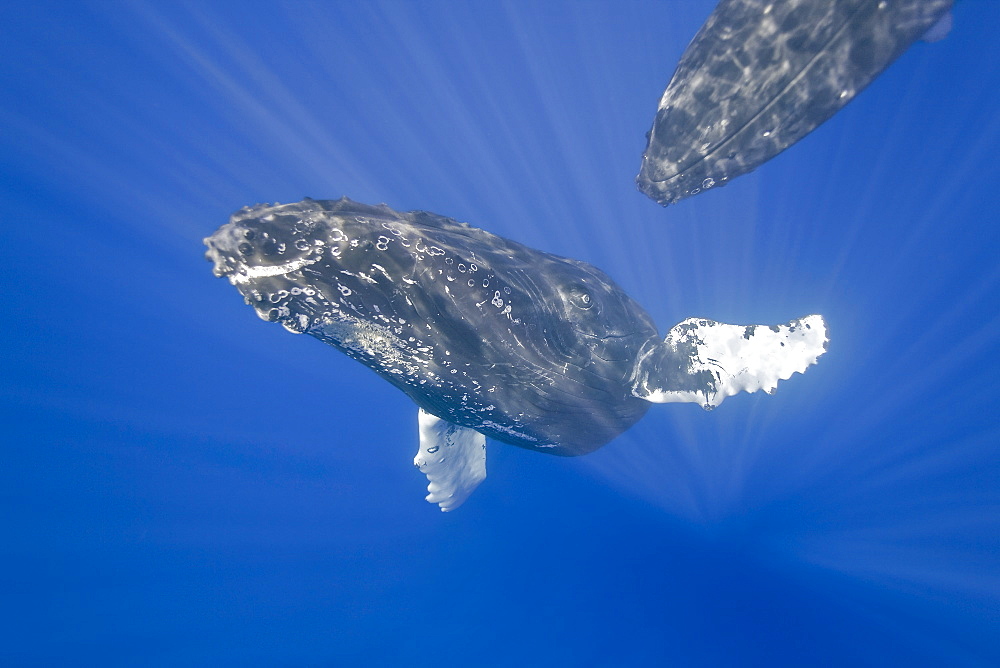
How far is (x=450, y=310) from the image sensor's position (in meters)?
4.48

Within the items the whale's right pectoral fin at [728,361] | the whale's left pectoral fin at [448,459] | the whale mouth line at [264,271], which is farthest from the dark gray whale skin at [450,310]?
the whale's left pectoral fin at [448,459]

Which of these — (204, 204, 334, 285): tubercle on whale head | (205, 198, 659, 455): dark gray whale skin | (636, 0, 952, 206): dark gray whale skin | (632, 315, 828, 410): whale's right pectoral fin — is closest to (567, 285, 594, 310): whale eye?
(205, 198, 659, 455): dark gray whale skin

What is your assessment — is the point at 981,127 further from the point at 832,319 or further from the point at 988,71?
the point at 832,319

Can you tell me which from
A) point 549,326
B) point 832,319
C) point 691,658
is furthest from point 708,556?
point 549,326

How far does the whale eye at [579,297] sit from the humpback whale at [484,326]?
0.07 feet

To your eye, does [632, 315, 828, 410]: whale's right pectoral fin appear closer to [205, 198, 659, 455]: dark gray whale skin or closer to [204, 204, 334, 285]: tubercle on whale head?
[205, 198, 659, 455]: dark gray whale skin

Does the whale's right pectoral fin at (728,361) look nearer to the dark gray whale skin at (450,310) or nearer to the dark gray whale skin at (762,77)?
the dark gray whale skin at (450,310)

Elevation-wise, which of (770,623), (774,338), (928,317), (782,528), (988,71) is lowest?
(770,623)

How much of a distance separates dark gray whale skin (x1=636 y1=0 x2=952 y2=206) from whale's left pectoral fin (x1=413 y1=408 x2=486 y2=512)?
226 inches

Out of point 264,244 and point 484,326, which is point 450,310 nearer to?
point 484,326

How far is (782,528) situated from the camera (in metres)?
14.5

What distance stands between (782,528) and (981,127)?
1158 cm

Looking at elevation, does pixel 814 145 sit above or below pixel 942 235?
above

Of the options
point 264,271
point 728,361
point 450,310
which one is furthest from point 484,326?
point 728,361
